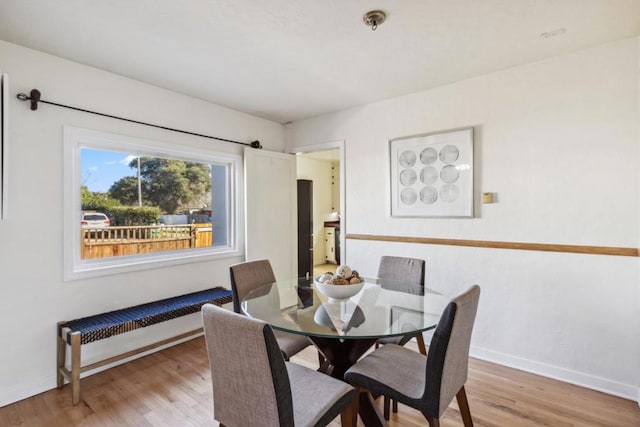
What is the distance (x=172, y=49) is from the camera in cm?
233

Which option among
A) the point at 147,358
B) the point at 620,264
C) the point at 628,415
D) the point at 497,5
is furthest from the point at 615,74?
A: the point at 147,358

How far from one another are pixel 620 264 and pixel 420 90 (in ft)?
6.95

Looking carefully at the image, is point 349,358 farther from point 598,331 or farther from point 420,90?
point 420,90

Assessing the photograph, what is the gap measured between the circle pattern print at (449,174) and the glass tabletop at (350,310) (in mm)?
1099

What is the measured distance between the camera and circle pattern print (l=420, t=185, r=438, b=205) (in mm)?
3094

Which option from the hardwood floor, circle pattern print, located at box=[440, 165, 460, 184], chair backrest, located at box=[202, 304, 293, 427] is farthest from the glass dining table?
circle pattern print, located at box=[440, 165, 460, 184]

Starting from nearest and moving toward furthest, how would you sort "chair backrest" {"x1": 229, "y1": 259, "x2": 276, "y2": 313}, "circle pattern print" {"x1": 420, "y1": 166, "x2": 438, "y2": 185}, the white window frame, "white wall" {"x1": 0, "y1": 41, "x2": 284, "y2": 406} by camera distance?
"white wall" {"x1": 0, "y1": 41, "x2": 284, "y2": 406} < "chair backrest" {"x1": 229, "y1": 259, "x2": 276, "y2": 313} < the white window frame < "circle pattern print" {"x1": 420, "y1": 166, "x2": 438, "y2": 185}

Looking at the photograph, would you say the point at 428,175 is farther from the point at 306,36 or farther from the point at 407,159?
the point at 306,36

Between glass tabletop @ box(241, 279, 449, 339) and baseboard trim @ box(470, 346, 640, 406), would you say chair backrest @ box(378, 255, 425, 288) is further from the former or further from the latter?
baseboard trim @ box(470, 346, 640, 406)

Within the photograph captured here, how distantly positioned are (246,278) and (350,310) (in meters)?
0.91

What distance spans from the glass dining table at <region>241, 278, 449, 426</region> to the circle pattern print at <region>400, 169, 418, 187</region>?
118 cm

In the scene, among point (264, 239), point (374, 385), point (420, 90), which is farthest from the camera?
point (264, 239)

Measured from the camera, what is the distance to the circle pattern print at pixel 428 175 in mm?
3092

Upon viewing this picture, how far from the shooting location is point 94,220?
2.76 m
